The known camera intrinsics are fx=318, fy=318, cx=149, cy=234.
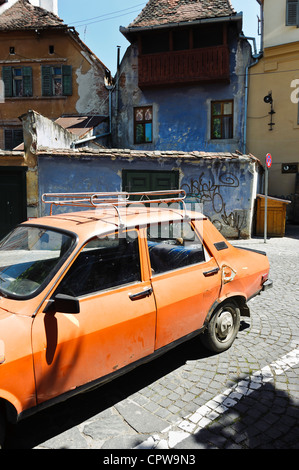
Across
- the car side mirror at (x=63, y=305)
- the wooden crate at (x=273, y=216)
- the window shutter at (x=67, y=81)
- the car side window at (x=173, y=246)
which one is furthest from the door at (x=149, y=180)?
the window shutter at (x=67, y=81)

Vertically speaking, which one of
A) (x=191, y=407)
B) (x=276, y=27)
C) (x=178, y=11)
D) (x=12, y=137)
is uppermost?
(x=178, y=11)

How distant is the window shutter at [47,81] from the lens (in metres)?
18.2

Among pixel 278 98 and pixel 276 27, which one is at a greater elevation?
pixel 276 27

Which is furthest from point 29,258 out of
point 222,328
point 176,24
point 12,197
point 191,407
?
point 176,24

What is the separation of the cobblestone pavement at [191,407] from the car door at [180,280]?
1.60 ft

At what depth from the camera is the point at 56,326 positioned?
2264mm

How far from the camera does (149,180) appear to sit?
36.3 ft

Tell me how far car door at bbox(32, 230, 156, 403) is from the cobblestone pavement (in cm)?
43

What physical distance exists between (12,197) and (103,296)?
9307mm

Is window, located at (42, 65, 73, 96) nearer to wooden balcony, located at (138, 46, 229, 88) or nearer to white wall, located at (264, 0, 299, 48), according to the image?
wooden balcony, located at (138, 46, 229, 88)

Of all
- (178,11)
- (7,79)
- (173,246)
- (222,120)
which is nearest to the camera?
(173,246)

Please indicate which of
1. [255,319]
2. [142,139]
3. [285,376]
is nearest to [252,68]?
[142,139]

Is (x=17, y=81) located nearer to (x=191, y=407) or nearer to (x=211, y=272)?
(x=211, y=272)

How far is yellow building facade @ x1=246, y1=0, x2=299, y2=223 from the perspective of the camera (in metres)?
15.7
